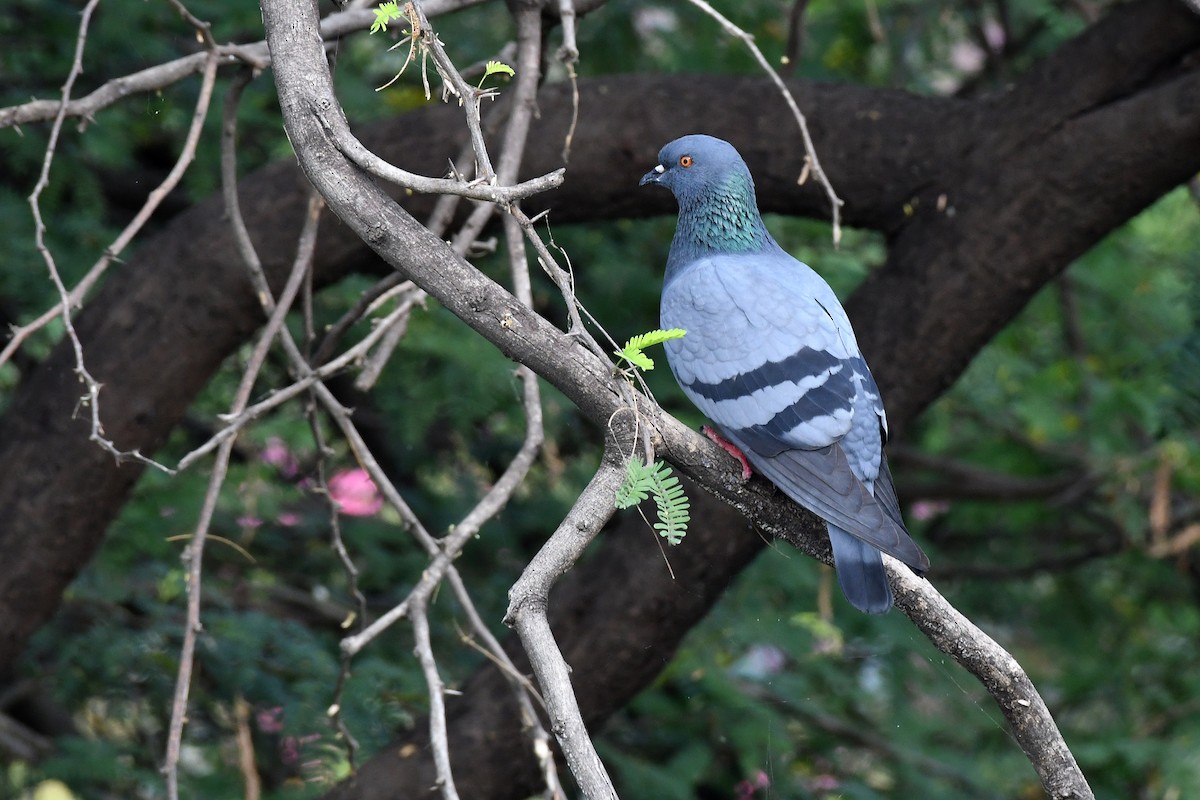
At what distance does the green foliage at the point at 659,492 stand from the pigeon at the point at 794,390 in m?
0.43

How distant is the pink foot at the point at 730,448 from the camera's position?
2453mm

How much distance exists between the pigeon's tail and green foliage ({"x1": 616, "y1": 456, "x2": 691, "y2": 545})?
41 centimetres

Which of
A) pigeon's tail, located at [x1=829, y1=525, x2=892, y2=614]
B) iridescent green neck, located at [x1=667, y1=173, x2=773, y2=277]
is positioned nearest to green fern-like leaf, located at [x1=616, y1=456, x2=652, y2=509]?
pigeon's tail, located at [x1=829, y1=525, x2=892, y2=614]

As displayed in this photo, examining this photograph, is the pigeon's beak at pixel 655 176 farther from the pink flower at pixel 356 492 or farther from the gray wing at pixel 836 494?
the pink flower at pixel 356 492

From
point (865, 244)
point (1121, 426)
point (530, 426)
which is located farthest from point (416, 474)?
point (1121, 426)

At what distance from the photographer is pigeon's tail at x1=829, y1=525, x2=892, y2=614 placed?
88.0 inches

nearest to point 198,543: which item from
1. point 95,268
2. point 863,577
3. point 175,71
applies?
point 95,268

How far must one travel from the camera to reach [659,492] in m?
1.92

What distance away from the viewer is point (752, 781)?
163 inches

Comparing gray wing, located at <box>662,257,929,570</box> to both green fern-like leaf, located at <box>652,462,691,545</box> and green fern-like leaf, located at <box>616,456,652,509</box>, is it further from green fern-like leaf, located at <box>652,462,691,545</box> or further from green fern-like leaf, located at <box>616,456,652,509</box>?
green fern-like leaf, located at <box>616,456,652,509</box>

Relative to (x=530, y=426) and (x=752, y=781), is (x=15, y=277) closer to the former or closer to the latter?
(x=530, y=426)

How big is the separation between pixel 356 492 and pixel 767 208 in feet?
5.90

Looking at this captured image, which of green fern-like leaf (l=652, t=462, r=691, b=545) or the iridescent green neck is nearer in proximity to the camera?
green fern-like leaf (l=652, t=462, r=691, b=545)

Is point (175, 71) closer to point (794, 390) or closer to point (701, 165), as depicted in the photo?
point (701, 165)
